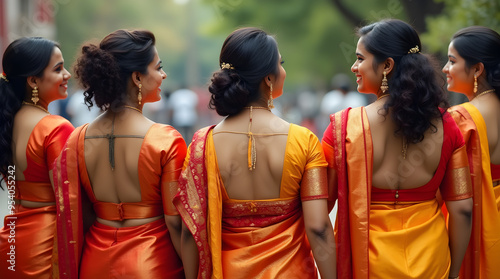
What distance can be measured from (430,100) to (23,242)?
2423 mm

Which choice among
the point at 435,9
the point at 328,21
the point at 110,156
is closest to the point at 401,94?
the point at 110,156

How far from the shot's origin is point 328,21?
16.6 meters

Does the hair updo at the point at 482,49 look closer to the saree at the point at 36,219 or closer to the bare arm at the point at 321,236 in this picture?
the bare arm at the point at 321,236

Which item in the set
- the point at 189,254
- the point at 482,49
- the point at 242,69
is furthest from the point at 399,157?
the point at 189,254

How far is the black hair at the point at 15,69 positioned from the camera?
3.54 metres

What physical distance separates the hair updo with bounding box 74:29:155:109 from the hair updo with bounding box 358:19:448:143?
1.20 m

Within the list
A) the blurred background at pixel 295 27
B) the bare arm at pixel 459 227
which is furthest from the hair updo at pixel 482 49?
the blurred background at pixel 295 27

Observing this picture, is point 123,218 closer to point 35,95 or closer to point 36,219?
point 36,219

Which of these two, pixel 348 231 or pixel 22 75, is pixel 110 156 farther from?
pixel 348 231

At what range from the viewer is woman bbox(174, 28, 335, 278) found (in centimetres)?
295

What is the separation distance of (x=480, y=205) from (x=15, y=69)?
291 centimetres

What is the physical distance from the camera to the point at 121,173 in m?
3.11

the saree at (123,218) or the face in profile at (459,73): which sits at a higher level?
the face in profile at (459,73)

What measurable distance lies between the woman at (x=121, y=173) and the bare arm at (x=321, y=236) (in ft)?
2.31
